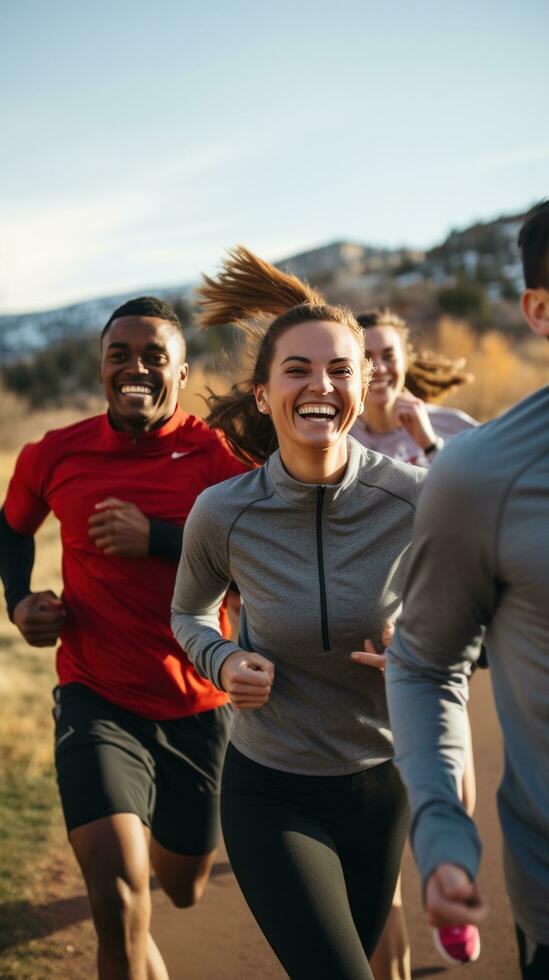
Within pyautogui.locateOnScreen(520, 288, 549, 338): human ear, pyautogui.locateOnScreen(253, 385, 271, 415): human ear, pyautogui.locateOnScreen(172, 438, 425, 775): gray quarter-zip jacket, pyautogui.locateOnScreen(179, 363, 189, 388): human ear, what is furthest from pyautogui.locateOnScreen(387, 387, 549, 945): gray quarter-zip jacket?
pyautogui.locateOnScreen(179, 363, 189, 388): human ear

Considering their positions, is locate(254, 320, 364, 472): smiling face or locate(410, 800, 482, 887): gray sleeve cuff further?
locate(254, 320, 364, 472): smiling face

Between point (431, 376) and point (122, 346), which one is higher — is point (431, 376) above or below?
below

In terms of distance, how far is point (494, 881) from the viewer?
4.26 m

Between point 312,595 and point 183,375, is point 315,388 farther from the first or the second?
point 183,375

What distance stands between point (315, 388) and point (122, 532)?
36.3 inches

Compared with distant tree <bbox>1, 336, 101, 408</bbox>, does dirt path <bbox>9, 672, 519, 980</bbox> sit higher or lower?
lower

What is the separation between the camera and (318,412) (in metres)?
2.82

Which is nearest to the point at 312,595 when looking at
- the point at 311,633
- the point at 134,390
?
the point at 311,633

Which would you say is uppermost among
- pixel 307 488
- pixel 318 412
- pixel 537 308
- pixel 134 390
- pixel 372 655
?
pixel 537 308

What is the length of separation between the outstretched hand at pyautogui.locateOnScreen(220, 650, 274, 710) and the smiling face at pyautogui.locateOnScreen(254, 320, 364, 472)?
0.56 metres

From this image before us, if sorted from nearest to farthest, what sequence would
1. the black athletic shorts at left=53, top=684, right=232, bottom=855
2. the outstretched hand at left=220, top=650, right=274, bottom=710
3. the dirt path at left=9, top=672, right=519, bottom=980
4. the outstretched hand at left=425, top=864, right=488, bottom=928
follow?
1. the outstretched hand at left=425, top=864, right=488, bottom=928
2. the outstretched hand at left=220, top=650, right=274, bottom=710
3. the black athletic shorts at left=53, top=684, right=232, bottom=855
4. the dirt path at left=9, top=672, right=519, bottom=980

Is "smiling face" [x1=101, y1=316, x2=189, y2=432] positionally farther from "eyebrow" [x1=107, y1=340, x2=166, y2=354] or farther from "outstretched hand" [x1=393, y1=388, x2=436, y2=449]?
"outstretched hand" [x1=393, y1=388, x2=436, y2=449]

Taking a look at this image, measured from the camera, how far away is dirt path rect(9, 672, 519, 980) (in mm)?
3768

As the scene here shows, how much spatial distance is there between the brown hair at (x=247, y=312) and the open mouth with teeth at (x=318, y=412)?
2.48 feet
